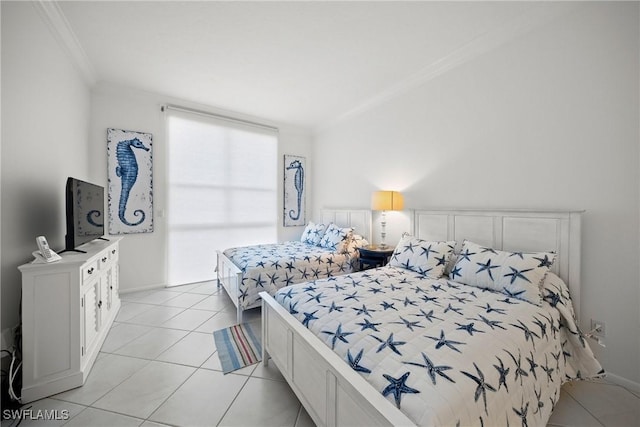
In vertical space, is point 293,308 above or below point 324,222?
below

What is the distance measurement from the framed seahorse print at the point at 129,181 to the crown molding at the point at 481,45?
3.26 meters

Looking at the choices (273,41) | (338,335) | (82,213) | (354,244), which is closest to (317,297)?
(338,335)

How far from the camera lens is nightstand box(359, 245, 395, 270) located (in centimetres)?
302

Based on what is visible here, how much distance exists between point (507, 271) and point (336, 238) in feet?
6.69

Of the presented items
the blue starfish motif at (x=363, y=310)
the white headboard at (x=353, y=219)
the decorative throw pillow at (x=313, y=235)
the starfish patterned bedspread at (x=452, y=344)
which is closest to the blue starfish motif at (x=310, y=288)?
the starfish patterned bedspread at (x=452, y=344)

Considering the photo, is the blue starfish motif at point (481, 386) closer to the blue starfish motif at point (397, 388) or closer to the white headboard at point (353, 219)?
the blue starfish motif at point (397, 388)

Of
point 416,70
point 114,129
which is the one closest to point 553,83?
point 416,70

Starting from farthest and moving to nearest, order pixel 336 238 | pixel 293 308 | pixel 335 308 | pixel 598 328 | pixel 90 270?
pixel 336 238 < pixel 90 270 < pixel 598 328 < pixel 293 308 < pixel 335 308

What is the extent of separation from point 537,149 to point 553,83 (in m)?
0.51

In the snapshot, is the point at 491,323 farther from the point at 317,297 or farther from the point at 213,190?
the point at 213,190

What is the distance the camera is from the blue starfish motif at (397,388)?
88 cm

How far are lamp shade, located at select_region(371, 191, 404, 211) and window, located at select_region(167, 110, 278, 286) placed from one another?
86.5 inches

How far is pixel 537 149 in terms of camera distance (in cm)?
203

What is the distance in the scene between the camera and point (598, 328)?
1760 millimetres
